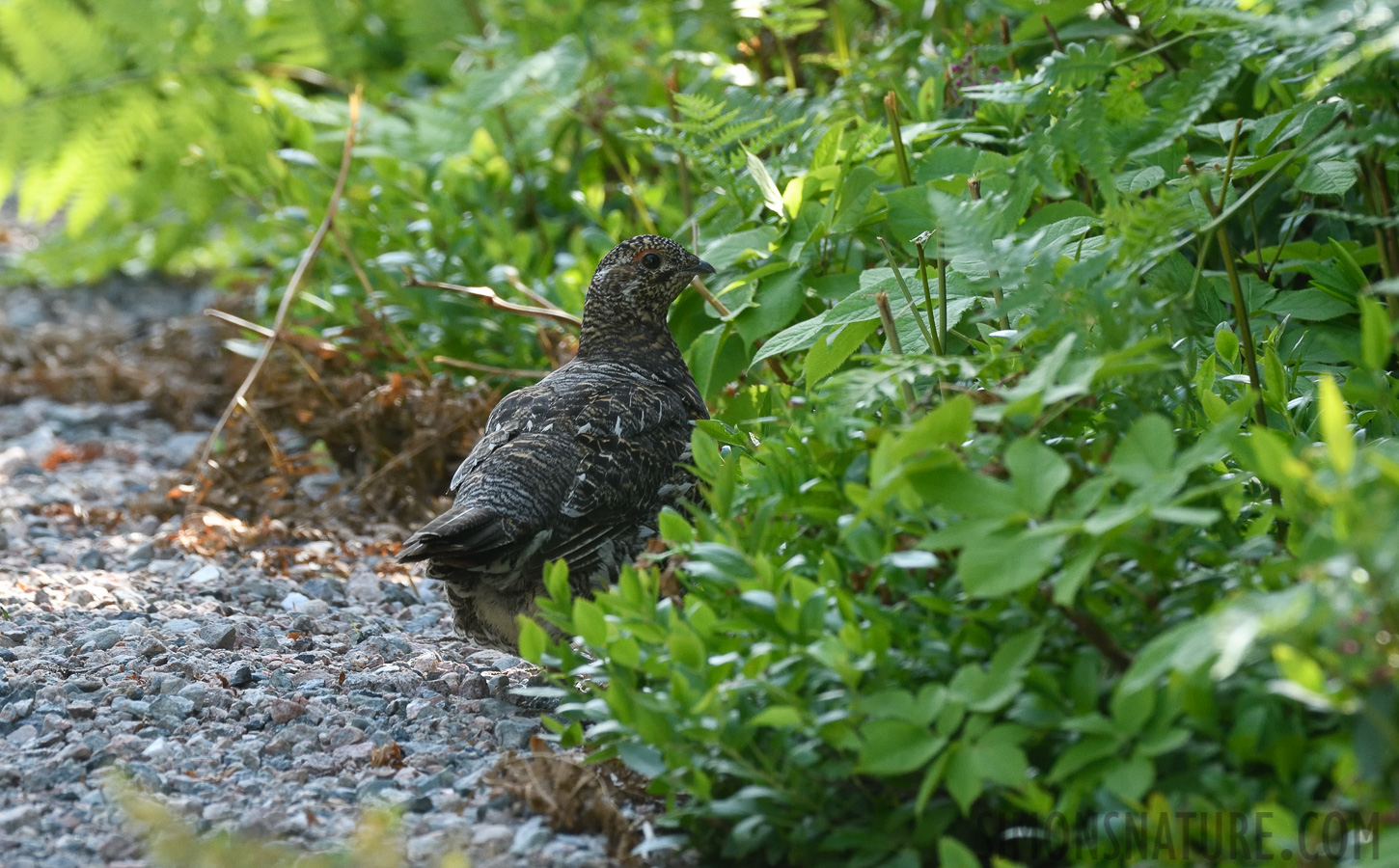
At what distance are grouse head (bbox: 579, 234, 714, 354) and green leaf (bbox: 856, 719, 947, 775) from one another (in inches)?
90.7

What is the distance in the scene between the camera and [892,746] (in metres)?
A: 2.05

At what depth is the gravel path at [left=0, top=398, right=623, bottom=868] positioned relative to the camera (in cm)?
249

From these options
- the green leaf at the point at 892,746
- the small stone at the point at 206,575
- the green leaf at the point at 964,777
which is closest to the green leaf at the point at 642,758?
the green leaf at the point at 892,746

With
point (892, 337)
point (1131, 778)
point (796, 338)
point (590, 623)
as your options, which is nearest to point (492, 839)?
point (590, 623)

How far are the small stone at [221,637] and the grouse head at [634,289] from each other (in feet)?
4.91

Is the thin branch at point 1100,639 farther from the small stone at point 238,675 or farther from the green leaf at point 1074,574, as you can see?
the small stone at point 238,675

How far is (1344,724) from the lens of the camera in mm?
1808

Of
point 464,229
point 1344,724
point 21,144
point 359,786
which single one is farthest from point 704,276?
point 21,144

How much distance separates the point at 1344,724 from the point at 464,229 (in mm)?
4319

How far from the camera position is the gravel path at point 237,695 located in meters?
2.49

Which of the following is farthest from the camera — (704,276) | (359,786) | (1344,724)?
(704,276)

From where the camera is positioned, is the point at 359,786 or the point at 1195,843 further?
the point at 359,786

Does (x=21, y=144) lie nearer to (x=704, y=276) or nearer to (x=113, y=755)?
(x=704, y=276)

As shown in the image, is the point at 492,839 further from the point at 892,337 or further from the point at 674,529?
the point at 892,337
